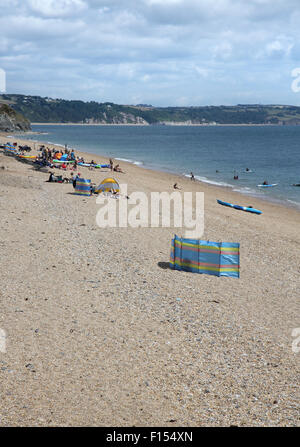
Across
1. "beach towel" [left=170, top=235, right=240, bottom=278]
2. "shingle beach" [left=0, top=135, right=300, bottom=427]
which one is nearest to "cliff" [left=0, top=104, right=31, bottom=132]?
"shingle beach" [left=0, top=135, right=300, bottom=427]

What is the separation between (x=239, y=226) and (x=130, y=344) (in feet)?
48.4

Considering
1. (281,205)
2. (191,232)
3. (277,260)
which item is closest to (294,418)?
(277,260)

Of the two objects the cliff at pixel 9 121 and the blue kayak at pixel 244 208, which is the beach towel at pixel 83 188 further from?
the cliff at pixel 9 121

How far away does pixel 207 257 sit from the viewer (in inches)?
572

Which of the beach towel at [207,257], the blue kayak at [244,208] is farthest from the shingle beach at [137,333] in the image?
the blue kayak at [244,208]

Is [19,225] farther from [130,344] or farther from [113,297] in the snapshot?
[130,344]

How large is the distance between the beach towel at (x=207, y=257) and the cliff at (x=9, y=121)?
116792mm

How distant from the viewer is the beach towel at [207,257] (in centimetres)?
1440

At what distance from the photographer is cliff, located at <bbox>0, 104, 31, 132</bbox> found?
119 m

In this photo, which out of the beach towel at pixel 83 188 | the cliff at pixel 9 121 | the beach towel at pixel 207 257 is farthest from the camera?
the cliff at pixel 9 121

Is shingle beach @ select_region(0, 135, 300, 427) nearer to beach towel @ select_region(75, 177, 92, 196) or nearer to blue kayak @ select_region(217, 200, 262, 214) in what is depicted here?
beach towel @ select_region(75, 177, 92, 196)

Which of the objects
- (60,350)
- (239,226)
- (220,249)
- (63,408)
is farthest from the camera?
(239,226)

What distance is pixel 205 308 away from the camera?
1156 cm

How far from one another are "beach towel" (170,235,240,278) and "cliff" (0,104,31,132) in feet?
383
